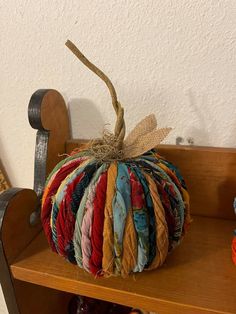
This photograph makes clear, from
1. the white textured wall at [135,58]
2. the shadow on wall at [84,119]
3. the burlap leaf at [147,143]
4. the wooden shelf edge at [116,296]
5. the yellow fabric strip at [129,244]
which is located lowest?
the wooden shelf edge at [116,296]

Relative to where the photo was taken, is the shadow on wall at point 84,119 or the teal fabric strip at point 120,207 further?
the shadow on wall at point 84,119

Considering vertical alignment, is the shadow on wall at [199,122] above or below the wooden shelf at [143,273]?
above

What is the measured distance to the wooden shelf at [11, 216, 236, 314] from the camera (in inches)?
12.1

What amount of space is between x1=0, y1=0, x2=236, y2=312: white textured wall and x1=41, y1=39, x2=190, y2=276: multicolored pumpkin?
129 mm

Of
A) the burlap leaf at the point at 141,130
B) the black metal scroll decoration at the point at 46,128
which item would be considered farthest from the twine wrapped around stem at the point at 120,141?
the black metal scroll decoration at the point at 46,128

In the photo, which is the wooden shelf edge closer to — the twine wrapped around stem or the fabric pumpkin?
the fabric pumpkin

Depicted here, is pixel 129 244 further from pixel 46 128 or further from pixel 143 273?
pixel 46 128

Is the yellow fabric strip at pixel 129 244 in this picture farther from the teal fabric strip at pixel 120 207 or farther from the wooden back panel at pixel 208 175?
the wooden back panel at pixel 208 175

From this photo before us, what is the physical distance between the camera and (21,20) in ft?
1.45

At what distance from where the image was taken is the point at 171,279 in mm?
334

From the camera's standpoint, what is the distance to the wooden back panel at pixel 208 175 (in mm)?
400

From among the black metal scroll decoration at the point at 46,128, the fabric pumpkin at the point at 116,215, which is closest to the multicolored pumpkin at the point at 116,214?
the fabric pumpkin at the point at 116,215

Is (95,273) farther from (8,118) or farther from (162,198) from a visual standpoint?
(8,118)

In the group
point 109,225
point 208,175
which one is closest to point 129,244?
point 109,225
